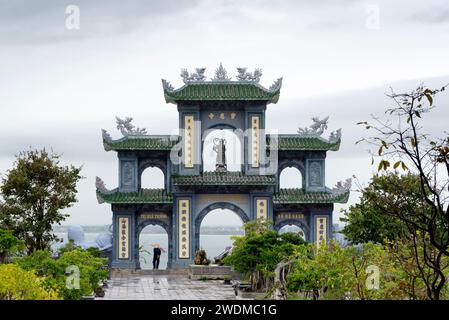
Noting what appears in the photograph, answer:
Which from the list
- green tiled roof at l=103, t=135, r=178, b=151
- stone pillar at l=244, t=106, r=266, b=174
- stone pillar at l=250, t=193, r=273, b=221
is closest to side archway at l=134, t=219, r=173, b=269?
green tiled roof at l=103, t=135, r=178, b=151

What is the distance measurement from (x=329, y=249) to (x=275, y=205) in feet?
56.0

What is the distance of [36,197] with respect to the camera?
33000mm

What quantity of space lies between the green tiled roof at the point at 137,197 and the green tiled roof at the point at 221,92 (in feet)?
13.7

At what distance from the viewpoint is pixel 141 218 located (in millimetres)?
37219

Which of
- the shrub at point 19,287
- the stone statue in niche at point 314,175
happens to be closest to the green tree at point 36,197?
the stone statue in niche at point 314,175

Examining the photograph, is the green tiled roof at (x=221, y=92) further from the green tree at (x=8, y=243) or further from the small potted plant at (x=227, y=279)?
the green tree at (x=8, y=243)

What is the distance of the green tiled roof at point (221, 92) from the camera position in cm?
3641

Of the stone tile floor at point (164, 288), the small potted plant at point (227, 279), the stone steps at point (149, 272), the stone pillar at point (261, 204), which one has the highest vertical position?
the stone pillar at point (261, 204)

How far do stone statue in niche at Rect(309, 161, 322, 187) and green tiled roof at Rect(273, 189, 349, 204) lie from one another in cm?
55

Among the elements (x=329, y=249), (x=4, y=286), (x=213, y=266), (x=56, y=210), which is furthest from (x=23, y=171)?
(x=4, y=286)

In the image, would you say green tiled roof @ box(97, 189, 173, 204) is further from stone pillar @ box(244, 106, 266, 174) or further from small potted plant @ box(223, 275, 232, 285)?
small potted plant @ box(223, 275, 232, 285)

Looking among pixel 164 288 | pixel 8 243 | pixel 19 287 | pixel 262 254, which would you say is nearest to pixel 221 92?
pixel 164 288

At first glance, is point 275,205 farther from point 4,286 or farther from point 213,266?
point 4,286

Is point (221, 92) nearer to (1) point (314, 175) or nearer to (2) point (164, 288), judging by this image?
(1) point (314, 175)
